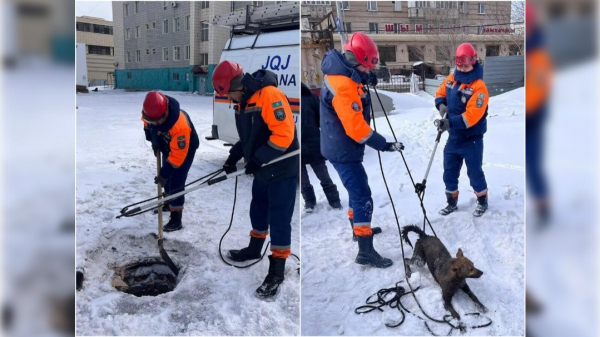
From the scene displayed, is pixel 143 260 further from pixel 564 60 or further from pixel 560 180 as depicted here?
pixel 564 60

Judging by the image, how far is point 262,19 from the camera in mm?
2477

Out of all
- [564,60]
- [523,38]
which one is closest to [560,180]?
[564,60]

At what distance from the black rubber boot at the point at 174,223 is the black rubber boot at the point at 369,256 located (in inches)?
43.2

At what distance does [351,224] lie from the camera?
264 cm

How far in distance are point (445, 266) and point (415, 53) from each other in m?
1.13

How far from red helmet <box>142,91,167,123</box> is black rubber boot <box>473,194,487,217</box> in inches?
74.0

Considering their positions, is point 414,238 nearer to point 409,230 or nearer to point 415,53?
point 409,230

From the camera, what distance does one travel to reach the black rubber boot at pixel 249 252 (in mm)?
2572

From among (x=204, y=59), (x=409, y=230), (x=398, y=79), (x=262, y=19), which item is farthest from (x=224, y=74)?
(x=409, y=230)

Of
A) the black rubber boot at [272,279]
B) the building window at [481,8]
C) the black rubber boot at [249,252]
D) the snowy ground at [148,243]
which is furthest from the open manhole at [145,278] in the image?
the building window at [481,8]

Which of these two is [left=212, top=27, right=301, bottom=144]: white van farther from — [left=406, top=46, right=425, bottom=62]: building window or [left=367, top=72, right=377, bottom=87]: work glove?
[left=406, top=46, right=425, bottom=62]: building window

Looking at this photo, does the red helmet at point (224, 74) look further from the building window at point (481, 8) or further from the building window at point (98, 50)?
the building window at point (481, 8)

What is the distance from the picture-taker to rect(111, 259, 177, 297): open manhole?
254 centimetres

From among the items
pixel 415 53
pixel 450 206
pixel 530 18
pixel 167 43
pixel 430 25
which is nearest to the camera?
pixel 530 18
